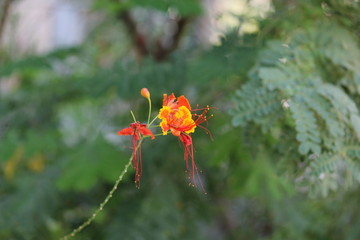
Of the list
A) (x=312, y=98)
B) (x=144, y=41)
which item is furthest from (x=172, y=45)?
(x=312, y=98)

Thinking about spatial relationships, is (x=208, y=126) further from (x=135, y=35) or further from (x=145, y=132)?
(x=145, y=132)

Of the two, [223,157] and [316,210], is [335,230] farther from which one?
[223,157]

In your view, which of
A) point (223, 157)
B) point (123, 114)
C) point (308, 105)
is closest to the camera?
point (308, 105)

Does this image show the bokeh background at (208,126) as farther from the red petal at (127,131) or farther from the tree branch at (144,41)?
the red petal at (127,131)

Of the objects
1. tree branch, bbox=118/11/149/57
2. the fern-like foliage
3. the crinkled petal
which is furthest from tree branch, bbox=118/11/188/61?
the crinkled petal

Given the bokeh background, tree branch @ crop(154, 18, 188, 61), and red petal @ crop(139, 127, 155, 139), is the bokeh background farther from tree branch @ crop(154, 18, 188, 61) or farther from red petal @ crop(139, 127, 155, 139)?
red petal @ crop(139, 127, 155, 139)

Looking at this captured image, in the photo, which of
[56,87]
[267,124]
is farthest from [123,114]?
[267,124]

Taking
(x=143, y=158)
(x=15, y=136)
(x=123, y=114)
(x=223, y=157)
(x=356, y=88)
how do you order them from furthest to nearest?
1. (x=123, y=114)
2. (x=143, y=158)
3. (x=15, y=136)
4. (x=223, y=157)
5. (x=356, y=88)

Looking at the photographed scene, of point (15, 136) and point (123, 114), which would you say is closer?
point (15, 136)
